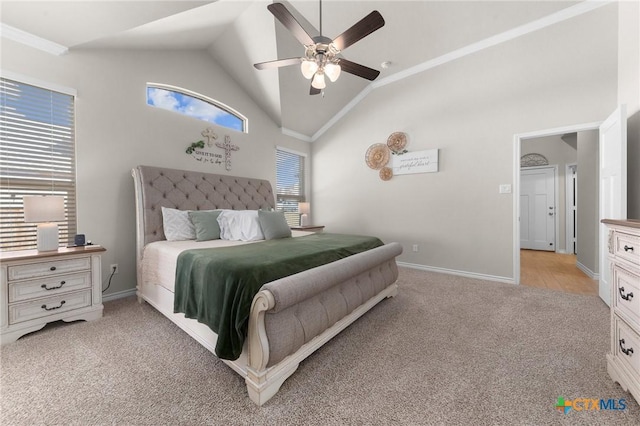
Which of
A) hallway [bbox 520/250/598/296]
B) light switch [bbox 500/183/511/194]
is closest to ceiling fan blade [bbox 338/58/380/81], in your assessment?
light switch [bbox 500/183/511/194]

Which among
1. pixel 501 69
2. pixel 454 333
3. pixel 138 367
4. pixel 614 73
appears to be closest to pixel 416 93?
pixel 501 69

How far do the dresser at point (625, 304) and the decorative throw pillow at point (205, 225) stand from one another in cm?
315

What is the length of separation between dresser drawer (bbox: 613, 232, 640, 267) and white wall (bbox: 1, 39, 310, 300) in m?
4.12

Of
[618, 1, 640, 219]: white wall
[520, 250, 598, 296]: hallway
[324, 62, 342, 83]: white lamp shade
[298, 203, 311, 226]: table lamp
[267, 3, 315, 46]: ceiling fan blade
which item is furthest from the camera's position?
[298, 203, 311, 226]: table lamp

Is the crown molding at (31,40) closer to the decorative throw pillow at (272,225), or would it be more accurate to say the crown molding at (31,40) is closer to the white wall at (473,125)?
the decorative throw pillow at (272,225)

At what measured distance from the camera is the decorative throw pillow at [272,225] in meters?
2.79

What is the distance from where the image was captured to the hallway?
3213 millimetres

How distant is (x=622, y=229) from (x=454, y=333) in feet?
4.13

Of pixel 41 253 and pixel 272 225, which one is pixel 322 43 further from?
pixel 41 253

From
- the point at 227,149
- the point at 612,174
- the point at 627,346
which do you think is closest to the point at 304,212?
the point at 227,149

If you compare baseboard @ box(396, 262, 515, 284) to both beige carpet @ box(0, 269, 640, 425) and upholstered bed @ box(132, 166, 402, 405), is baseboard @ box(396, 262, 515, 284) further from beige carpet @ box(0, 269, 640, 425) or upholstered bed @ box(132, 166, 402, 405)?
upholstered bed @ box(132, 166, 402, 405)

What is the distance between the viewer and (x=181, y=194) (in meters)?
3.14

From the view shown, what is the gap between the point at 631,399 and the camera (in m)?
1.37

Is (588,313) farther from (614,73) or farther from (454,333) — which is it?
(614,73)
